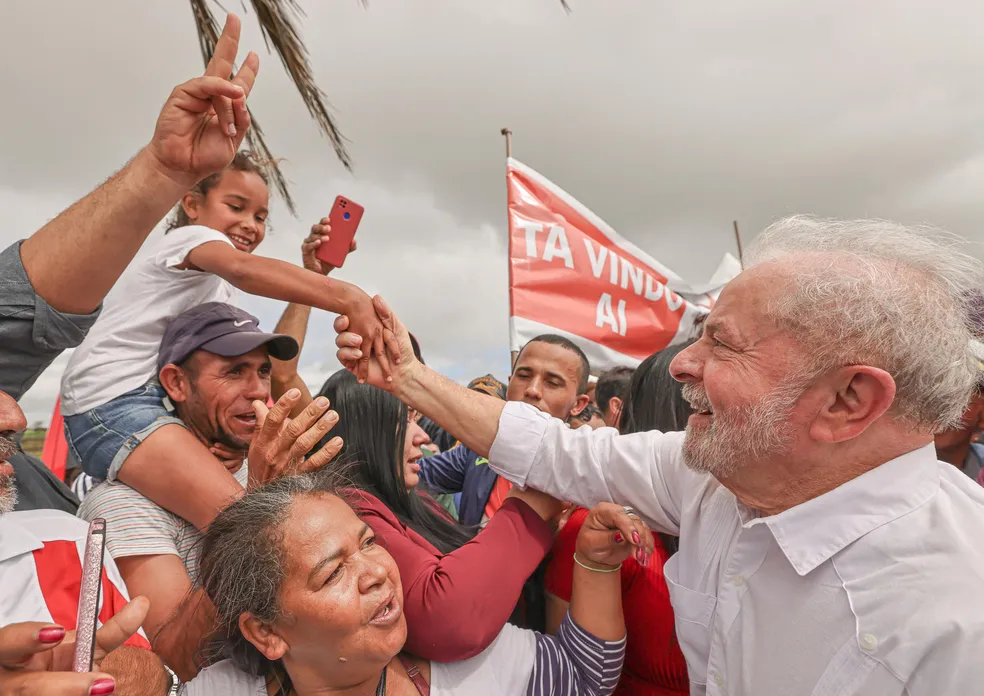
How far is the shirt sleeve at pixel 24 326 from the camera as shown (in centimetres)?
192

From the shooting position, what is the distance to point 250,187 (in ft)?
10.5

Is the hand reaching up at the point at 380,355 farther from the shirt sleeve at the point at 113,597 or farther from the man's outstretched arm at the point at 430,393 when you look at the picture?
the shirt sleeve at the point at 113,597

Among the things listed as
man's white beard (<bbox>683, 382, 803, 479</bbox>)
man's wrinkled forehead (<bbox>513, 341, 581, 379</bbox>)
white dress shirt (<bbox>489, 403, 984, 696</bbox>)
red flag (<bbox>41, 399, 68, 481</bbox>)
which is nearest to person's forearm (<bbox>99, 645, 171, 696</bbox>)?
white dress shirt (<bbox>489, 403, 984, 696</bbox>)

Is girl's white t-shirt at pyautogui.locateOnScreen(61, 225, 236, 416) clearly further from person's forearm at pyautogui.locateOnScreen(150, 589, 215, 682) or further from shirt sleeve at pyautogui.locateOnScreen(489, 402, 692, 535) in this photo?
shirt sleeve at pyautogui.locateOnScreen(489, 402, 692, 535)

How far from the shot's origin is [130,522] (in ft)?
6.97

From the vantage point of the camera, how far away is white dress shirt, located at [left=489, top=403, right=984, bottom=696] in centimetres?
135

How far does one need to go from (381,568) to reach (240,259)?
133cm

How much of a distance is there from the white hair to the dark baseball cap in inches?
72.1

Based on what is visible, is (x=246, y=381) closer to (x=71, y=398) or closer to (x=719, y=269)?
(x=71, y=398)

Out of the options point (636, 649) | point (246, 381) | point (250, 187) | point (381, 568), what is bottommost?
point (636, 649)

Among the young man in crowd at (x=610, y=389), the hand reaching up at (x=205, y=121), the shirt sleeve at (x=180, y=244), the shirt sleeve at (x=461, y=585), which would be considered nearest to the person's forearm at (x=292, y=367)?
the shirt sleeve at (x=180, y=244)

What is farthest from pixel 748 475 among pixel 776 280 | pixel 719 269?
pixel 719 269

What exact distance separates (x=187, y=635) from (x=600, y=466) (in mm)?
1290

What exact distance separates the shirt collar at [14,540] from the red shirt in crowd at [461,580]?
85 cm
